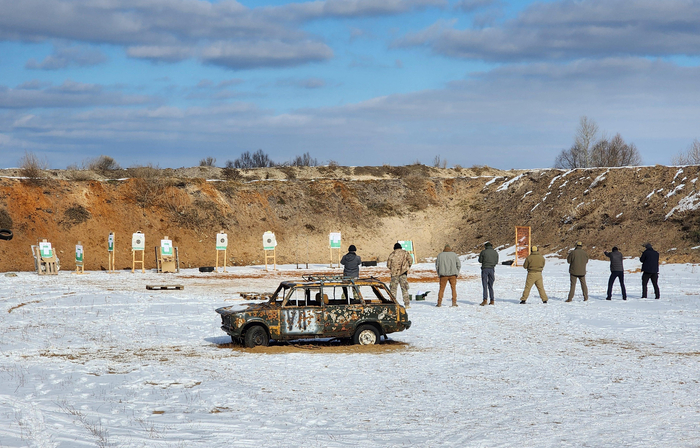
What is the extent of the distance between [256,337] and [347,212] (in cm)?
4563

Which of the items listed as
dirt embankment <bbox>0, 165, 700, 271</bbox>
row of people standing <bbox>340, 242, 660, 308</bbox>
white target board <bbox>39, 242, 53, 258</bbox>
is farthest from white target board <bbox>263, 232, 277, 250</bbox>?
row of people standing <bbox>340, 242, 660, 308</bbox>

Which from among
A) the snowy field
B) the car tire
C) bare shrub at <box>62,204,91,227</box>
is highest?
bare shrub at <box>62,204,91,227</box>

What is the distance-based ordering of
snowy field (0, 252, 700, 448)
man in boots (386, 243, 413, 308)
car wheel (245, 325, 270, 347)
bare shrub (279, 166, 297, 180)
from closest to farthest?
snowy field (0, 252, 700, 448), car wheel (245, 325, 270, 347), man in boots (386, 243, 413, 308), bare shrub (279, 166, 297, 180)

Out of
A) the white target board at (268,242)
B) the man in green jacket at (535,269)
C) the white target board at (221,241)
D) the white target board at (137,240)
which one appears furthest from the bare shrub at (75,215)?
the man in green jacket at (535,269)

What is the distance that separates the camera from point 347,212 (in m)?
60.2

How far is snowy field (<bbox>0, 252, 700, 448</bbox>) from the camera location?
8.49 metres

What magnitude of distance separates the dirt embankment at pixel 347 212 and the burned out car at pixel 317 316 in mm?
29295

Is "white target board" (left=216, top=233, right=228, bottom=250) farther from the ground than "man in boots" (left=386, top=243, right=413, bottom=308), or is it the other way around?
"white target board" (left=216, top=233, right=228, bottom=250)

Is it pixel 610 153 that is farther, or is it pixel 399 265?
pixel 610 153

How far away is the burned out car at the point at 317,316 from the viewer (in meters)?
14.7

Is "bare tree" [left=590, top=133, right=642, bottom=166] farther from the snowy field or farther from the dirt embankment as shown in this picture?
the snowy field

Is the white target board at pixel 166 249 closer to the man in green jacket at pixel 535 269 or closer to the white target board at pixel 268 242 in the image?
the white target board at pixel 268 242

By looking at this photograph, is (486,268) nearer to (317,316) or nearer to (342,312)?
(342,312)

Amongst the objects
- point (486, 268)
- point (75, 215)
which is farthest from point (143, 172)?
point (486, 268)
